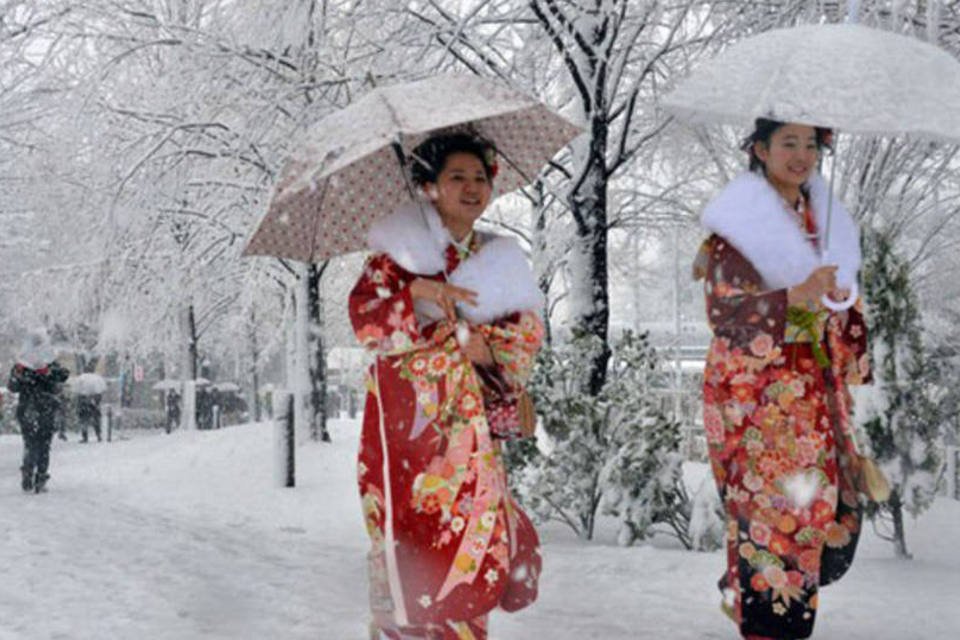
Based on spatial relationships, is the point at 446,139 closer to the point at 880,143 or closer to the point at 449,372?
the point at 449,372

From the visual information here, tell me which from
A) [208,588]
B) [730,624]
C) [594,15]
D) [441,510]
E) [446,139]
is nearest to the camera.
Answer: [441,510]

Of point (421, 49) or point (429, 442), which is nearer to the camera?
point (429, 442)

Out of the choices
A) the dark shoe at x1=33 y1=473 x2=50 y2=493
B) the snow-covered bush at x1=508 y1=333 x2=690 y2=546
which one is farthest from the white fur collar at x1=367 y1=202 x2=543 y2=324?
the dark shoe at x1=33 y1=473 x2=50 y2=493

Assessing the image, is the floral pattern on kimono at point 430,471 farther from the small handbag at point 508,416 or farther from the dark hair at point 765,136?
the dark hair at point 765,136

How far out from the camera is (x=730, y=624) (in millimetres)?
4555

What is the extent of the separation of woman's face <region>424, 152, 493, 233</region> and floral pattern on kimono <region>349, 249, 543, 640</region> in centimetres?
14

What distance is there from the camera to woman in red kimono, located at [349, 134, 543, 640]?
139 inches

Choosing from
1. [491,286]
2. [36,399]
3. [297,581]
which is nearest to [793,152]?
[491,286]

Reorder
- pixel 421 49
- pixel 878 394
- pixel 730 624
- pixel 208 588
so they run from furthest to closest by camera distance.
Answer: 1. pixel 421 49
2. pixel 878 394
3. pixel 208 588
4. pixel 730 624

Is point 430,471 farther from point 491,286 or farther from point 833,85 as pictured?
point 833,85

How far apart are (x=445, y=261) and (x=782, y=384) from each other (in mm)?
1284

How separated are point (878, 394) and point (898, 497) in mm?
563

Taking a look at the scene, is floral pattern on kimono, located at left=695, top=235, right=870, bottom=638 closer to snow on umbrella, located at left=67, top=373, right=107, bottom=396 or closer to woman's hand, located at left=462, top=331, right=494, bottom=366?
woman's hand, located at left=462, top=331, right=494, bottom=366

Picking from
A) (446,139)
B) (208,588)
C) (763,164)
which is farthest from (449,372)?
(208,588)
